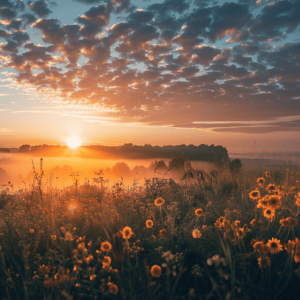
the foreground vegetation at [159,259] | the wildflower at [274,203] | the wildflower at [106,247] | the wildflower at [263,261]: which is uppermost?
the wildflower at [274,203]

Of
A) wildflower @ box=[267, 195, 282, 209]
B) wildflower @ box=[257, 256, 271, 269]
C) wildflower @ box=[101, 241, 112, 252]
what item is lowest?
wildflower @ box=[257, 256, 271, 269]

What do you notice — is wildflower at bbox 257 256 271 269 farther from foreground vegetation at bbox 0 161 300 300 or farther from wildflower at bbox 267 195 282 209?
wildflower at bbox 267 195 282 209

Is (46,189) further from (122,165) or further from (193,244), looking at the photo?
(122,165)

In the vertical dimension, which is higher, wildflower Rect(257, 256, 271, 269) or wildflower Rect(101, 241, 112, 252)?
wildflower Rect(101, 241, 112, 252)

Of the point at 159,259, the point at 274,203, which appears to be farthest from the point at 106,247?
the point at 274,203

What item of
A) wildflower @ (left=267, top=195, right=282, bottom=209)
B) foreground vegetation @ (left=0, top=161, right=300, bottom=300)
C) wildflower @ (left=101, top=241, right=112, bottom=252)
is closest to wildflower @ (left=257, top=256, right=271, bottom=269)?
foreground vegetation @ (left=0, top=161, right=300, bottom=300)

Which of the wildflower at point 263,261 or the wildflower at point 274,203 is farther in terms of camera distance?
the wildflower at point 274,203

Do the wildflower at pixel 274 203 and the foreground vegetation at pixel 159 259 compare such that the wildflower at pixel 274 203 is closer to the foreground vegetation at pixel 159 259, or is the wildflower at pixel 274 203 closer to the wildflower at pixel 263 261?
the foreground vegetation at pixel 159 259

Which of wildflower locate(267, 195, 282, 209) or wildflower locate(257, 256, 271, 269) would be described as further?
wildflower locate(267, 195, 282, 209)

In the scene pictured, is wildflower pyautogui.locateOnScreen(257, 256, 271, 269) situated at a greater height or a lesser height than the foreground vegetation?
greater

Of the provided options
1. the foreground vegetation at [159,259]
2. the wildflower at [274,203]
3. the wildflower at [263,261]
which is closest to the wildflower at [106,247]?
the foreground vegetation at [159,259]

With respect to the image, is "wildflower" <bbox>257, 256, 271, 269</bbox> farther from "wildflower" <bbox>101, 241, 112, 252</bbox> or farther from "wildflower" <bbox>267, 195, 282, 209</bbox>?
"wildflower" <bbox>101, 241, 112, 252</bbox>

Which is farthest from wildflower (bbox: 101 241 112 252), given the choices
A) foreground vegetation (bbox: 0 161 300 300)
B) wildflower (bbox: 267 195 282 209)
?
wildflower (bbox: 267 195 282 209)

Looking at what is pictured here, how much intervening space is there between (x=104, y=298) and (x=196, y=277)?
85cm
